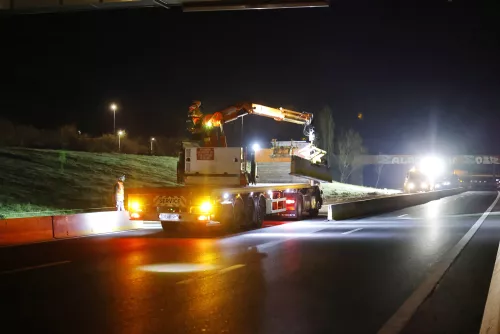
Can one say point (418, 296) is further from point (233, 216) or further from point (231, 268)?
point (233, 216)

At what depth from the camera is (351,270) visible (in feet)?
43.8

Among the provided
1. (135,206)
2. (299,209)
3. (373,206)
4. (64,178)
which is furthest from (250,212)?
(64,178)

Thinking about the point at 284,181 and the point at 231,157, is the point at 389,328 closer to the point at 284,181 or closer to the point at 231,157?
the point at 231,157

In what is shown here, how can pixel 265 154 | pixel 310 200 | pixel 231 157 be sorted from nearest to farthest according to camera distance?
pixel 231 157 < pixel 265 154 < pixel 310 200

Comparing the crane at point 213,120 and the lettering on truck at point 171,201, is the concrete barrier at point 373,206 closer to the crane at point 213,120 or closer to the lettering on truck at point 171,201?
the crane at point 213,120

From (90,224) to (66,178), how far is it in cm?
2271

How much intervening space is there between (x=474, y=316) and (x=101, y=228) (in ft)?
54.9

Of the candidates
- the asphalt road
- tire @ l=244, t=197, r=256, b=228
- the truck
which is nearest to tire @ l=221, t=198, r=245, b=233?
the truck

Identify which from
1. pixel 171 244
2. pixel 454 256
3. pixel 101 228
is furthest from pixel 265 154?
pixel 454 256

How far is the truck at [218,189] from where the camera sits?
2153 centimetres

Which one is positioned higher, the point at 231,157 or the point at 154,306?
the point at 231,157

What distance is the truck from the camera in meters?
21.5

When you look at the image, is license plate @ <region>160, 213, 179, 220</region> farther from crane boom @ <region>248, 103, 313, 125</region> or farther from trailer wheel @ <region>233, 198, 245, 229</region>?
crane boom @ <region>248, 103, 313, 125</region>

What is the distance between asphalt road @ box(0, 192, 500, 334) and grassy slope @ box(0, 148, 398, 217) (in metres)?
14.7
